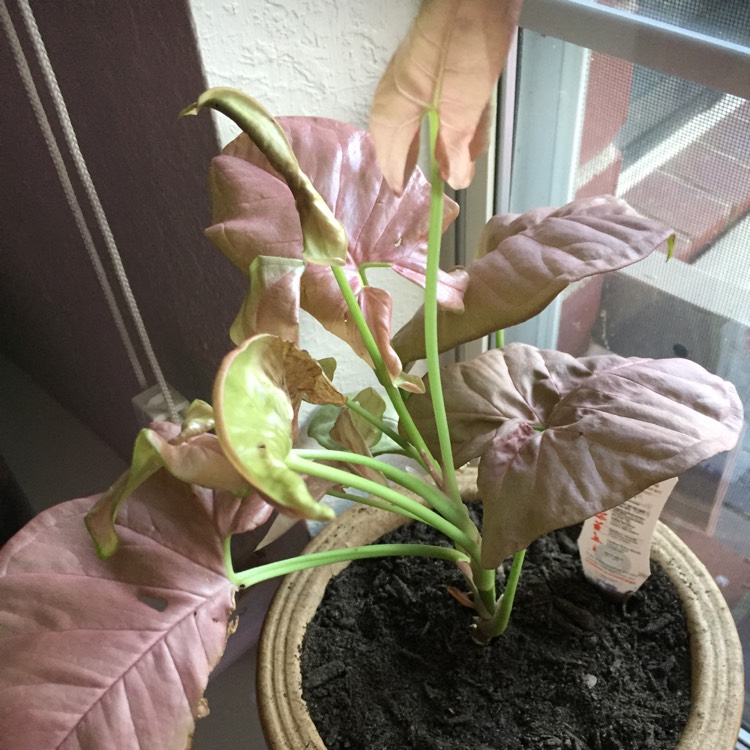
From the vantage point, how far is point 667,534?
2.66ft

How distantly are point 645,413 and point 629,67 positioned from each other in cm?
39

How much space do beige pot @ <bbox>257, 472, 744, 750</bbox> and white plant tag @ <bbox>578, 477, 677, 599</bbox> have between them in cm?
5

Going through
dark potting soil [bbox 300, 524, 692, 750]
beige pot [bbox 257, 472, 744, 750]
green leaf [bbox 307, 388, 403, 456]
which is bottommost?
dark potting soil [bbox 300, 524, 692, 750]

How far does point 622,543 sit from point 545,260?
13.3 inches

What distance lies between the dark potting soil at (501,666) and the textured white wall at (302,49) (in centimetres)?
50

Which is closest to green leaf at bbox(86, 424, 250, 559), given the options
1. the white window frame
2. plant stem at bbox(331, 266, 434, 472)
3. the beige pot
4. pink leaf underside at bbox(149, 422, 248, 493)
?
pink leaf underside at bbox(149, 422, 248, 493)

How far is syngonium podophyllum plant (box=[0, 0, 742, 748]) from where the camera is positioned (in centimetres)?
44

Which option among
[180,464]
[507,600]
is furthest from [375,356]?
[507,600]

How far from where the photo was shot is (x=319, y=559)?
598mm

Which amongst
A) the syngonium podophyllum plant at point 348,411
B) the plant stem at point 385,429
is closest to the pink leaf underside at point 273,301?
the syngonium podophyllum plant at point 348,411

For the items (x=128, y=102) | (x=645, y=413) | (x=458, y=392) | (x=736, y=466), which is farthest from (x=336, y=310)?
(x=736, y=466)

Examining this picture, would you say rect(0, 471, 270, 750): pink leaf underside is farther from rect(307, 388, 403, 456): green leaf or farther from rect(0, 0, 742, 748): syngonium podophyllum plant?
rect(307, 388, 403, 456): green leaf

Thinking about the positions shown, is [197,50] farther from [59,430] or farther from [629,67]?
[59,430]

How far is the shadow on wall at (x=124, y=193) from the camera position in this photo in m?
0.72
